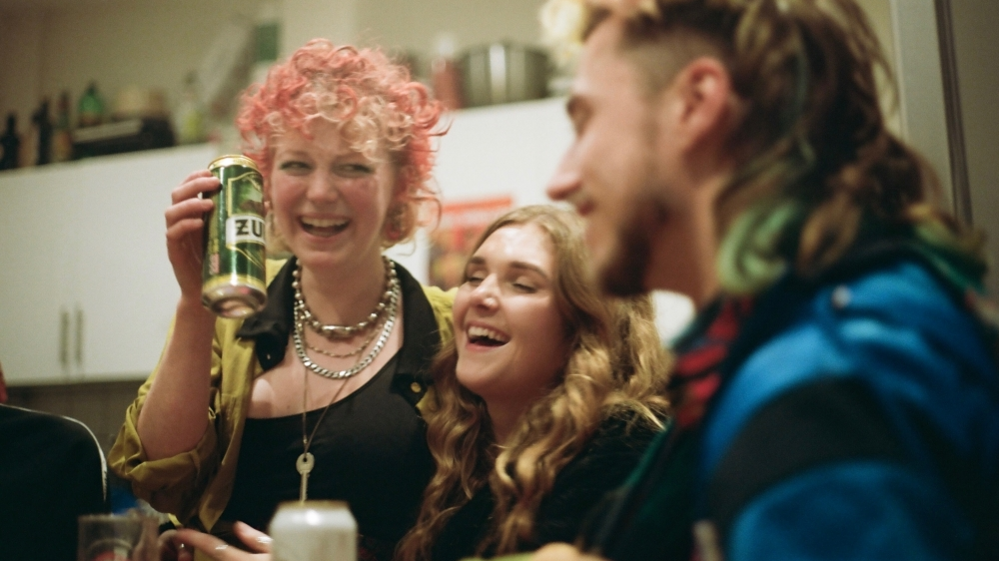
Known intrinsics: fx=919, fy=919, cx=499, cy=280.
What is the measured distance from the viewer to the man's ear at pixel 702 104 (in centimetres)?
67

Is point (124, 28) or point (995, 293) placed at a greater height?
point (124, 28)

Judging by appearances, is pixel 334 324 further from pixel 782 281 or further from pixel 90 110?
pixel 90 110

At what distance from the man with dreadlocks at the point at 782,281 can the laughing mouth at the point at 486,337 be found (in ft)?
1.56

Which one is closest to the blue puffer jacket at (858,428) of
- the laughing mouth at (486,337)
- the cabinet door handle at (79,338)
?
the laughing mouth at (486,337)

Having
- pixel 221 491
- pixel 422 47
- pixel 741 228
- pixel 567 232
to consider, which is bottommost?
pixel 221 491

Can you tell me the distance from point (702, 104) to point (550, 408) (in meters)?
0.62

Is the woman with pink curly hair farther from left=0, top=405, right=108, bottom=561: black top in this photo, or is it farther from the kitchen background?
the kitchen background

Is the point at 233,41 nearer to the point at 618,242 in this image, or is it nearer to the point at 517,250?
the point at 517,250

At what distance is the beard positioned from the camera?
70cm

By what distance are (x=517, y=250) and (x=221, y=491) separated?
519 millimetres

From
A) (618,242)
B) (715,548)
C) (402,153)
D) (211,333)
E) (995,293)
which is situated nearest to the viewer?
(715,548)

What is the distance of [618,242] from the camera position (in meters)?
0.71

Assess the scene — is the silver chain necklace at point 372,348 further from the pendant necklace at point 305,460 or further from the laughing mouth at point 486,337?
the laughing mouth at point 486,337

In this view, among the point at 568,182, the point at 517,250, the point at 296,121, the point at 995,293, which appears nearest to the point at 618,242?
the point at 568,182
